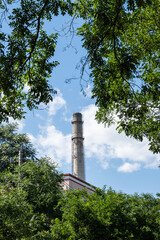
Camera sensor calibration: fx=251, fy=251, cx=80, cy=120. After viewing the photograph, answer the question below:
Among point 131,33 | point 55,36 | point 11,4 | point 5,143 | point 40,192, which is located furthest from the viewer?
point 5,143

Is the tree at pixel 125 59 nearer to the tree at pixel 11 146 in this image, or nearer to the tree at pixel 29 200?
the tree at pixel 29 200

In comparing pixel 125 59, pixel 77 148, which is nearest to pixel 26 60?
pixel 125 59

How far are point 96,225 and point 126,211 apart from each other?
271 centimetres

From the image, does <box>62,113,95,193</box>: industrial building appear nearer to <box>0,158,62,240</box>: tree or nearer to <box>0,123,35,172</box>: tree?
<box>0,123,35,172</box>: tree

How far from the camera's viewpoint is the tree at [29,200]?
31.0ft

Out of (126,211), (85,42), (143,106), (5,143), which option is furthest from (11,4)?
(5,143)

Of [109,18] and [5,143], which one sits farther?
[5,143]

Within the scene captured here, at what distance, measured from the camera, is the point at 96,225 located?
12266 millimetres

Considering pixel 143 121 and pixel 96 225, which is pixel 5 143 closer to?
pixel 96 225

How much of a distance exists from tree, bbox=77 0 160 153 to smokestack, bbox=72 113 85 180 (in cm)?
2987

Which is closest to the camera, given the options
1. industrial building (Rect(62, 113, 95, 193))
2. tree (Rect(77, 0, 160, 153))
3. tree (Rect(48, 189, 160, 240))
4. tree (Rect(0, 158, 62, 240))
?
tree (Rect(77, 0, 160, 153))

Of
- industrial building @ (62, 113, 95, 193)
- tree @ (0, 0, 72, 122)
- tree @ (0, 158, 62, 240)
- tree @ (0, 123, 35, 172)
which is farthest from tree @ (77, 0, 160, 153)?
industrial building @ (62, 113, 95, 193)

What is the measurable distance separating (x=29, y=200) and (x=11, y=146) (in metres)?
13.0

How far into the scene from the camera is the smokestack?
38.5m
